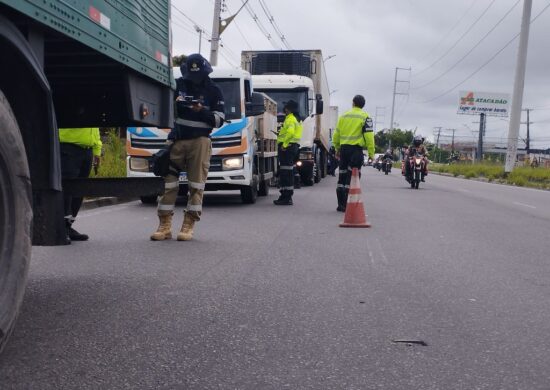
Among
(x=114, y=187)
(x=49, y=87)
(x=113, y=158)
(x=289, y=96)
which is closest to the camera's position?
(x=49, y=87)

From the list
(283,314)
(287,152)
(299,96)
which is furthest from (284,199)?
(283,314)

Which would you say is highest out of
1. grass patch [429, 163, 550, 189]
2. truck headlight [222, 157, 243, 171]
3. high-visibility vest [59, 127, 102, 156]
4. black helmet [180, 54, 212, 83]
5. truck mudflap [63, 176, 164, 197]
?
black helmet [180, 54, 212, 83]

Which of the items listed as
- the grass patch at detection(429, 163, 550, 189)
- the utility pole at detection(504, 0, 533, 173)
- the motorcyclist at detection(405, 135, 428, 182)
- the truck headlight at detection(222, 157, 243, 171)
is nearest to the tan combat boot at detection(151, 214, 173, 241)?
the truck headlight at detection(222, 157, 243, 171)

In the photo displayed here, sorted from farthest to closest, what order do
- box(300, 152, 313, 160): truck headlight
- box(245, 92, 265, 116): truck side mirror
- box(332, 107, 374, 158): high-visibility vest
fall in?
box(300, 152, 313, 160): truck headlight < box(332, 107, 374, 158): high-visibility vest < box(245, 92, 265, 116): truck side mirror

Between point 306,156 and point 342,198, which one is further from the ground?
point 306,156

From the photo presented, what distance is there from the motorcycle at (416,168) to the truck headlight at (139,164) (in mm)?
10916

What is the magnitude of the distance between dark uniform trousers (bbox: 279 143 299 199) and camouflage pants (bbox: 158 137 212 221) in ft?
17.9

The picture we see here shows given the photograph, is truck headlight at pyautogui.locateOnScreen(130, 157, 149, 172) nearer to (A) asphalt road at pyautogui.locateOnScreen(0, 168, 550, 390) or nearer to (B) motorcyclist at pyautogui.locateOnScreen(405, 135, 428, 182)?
(A) asphalt road at pyautogui.locateOnScreen(0, 168, 550, 390)

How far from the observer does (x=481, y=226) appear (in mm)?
10984

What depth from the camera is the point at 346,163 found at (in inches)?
490

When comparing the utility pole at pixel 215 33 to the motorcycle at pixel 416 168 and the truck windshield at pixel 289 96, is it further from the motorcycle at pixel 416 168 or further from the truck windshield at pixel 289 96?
the motorcycle at pixel 416 168

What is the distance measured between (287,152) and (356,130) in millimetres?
2004

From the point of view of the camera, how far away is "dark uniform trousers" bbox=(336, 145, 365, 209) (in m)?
12.3

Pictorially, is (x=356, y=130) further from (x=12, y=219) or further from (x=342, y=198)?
(x=12, y=219)
